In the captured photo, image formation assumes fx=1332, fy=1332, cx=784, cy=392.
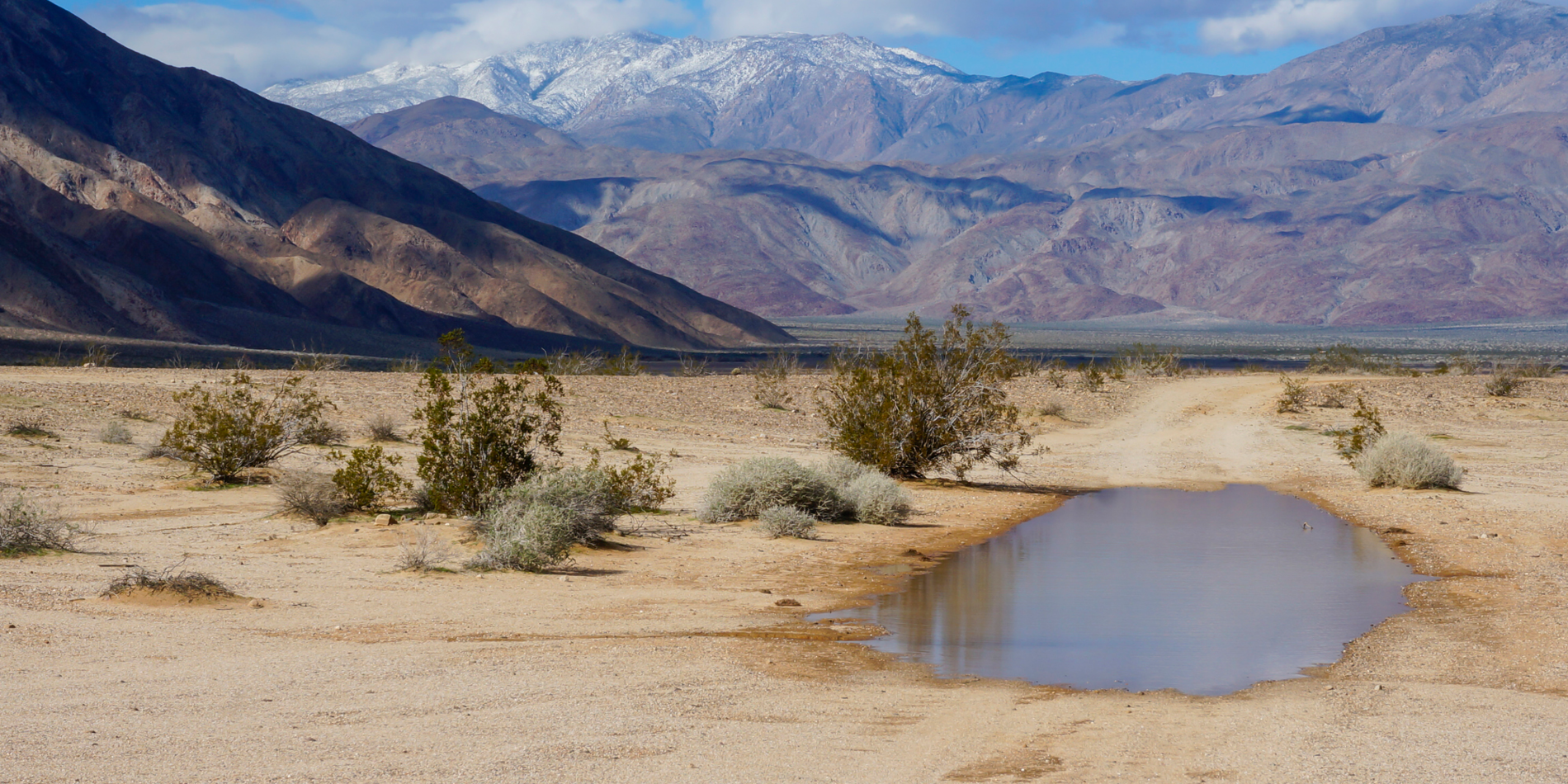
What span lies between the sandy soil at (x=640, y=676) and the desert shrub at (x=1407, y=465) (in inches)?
108

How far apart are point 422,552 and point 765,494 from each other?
517cm

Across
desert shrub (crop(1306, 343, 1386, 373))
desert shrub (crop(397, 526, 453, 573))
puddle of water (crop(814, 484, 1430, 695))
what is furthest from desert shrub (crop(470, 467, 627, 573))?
desert shrub (crop(1306, 343, 1386, 373))

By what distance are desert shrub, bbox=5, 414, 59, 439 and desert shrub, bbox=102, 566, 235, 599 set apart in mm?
10260

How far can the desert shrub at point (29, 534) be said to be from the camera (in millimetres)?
11680

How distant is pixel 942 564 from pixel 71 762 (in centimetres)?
948

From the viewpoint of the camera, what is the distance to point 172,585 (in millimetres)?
10258

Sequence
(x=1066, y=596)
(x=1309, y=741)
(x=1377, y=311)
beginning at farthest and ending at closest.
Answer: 1. (x=1377, y=311)
2. (x=1066, y=596)
3. (x=1309, y=741)

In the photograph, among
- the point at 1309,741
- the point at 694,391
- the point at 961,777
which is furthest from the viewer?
the point at 694,391

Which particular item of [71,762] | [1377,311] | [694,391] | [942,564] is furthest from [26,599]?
[1377,311]

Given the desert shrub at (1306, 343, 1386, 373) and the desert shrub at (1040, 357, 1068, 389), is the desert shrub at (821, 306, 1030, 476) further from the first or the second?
the desert shrub at (1306, 343, 1386, 373)

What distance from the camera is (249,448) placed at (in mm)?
17516

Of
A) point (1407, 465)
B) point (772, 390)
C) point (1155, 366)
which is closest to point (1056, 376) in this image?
point (772, 390)

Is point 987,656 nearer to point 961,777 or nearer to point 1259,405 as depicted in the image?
point 961,777

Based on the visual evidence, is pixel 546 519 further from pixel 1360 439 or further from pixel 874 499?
pixel 1360 439
